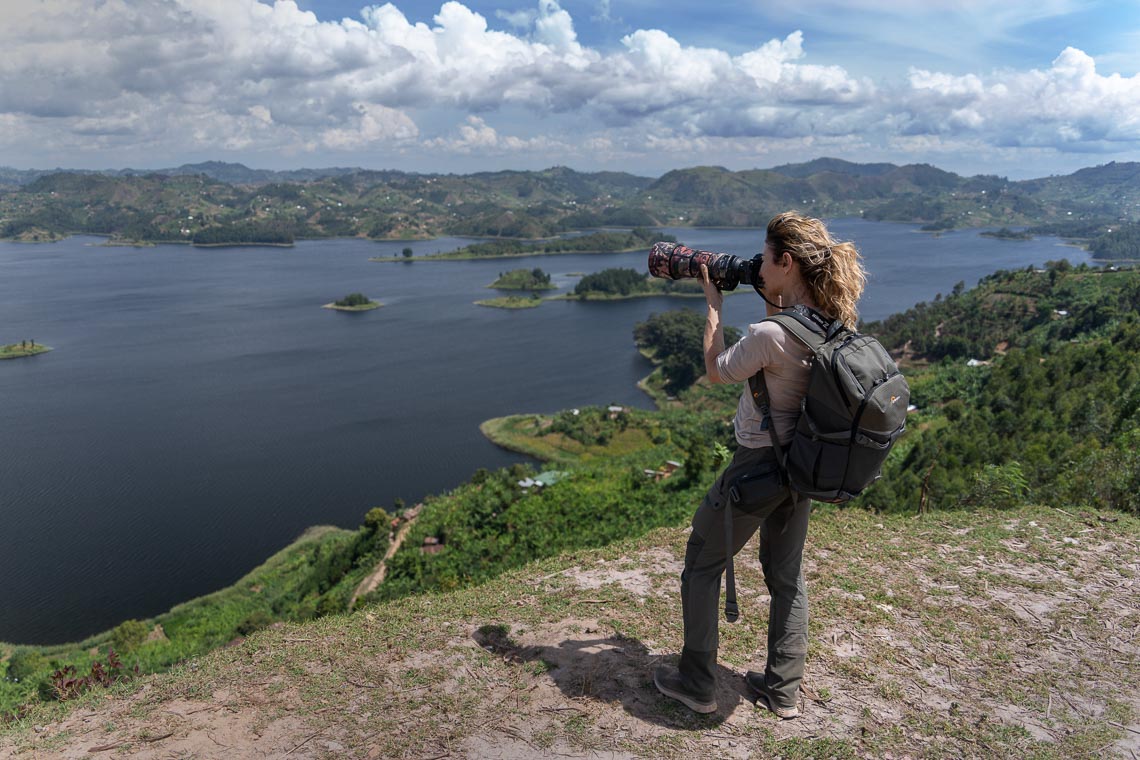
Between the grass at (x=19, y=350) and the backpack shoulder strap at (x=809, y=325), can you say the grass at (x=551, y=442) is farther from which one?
the grass at (x=19, y=350)

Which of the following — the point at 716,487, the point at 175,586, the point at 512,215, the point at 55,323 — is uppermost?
the point at 512,215

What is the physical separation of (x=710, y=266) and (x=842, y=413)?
0.98m

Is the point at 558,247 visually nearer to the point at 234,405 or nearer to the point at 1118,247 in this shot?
the point at 234,405

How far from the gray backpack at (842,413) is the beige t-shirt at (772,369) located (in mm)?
51

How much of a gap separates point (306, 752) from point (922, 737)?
9.42 ft

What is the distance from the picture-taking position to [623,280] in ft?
318

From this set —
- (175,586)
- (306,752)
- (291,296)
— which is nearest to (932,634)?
(306,752)

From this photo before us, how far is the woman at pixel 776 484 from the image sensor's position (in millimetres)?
2746

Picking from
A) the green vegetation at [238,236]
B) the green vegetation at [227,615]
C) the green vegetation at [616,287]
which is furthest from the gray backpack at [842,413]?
the green vegetation at [238,236]

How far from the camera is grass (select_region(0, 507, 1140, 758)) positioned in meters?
3.08

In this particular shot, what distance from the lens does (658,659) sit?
3680mm

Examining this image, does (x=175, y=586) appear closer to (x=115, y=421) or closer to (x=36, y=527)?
(x=36, y=527)

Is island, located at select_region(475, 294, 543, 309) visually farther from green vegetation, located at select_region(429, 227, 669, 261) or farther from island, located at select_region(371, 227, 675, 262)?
green vegetation, located at select_region(429, 227, 669, 261)

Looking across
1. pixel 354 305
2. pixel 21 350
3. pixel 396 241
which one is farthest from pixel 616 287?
pixel 396 241
